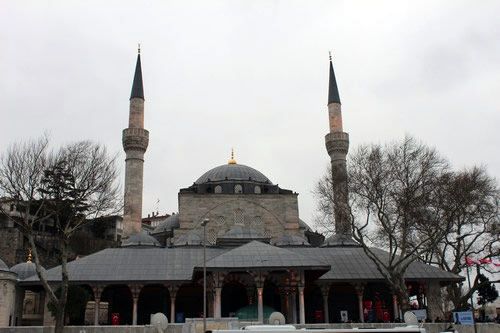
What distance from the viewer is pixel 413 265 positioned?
3053 centimetres

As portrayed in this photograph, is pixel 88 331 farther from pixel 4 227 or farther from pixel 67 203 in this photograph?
pixel 4 227

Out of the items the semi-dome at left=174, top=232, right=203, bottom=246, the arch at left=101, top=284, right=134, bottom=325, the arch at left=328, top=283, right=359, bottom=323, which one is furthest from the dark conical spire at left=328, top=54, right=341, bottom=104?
the arch at left=101, top=284, right=134, bottom=325

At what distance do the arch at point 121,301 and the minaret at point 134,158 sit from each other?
8.00 metres

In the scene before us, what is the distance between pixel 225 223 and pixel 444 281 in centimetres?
1760

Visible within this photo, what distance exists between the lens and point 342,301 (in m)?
32.1

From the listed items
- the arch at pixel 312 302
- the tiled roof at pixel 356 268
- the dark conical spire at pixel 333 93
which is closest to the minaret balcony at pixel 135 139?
the tiled roof at pixel 356 268

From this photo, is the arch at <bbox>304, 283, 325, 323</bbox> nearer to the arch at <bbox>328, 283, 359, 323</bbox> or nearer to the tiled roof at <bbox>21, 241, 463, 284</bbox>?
the arch at <bbox>328, 283, 359, 323</bbox>

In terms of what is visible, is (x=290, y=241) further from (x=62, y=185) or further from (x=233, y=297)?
(x=62, y=185)

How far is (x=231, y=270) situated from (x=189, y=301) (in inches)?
340

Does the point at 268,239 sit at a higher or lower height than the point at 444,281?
higher

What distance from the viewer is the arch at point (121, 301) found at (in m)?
31.0

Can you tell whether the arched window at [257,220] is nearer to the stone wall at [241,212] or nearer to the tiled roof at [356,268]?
the stone wall at [241,212]

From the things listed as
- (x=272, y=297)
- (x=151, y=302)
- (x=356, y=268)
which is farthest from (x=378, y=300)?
(x=151, y=302)

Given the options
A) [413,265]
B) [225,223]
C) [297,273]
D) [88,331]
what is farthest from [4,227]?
[413,265]
